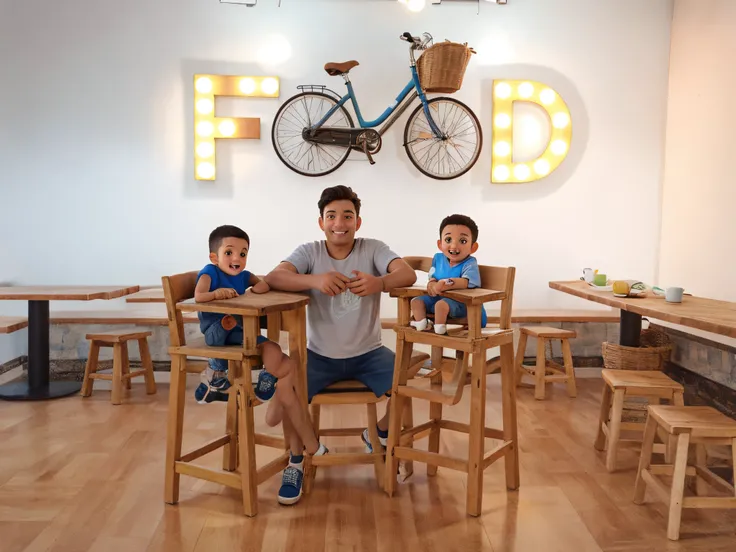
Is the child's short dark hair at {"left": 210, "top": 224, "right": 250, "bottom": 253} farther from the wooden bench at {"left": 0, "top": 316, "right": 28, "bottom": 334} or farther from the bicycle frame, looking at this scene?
the bicycle frame

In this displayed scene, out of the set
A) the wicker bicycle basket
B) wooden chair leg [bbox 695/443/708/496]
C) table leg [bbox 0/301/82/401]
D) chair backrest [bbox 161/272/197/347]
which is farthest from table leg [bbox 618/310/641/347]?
table leg [bbox 0/301/82/401]

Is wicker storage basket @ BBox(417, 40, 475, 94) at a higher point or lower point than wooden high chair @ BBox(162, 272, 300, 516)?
higher

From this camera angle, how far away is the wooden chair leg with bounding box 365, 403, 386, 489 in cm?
273

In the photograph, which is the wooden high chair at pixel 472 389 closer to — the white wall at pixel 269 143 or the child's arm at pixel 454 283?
the child's arm at pixel 454 283

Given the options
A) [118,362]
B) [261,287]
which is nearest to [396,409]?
[261,287]

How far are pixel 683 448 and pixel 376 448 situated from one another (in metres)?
1.14

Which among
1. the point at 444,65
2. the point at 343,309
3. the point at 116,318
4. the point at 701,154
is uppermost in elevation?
the point at 444,65

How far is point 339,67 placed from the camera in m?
4.55

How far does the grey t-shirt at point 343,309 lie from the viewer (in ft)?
8.94

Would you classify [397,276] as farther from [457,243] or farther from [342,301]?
[457,243]

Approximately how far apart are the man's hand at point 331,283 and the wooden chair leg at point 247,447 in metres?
0.40

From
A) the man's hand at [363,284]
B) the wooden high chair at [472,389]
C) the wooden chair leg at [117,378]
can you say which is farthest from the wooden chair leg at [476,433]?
the wooden chair leg at [117,378]

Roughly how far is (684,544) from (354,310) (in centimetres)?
144

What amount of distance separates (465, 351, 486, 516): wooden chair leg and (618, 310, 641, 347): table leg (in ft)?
5.97
